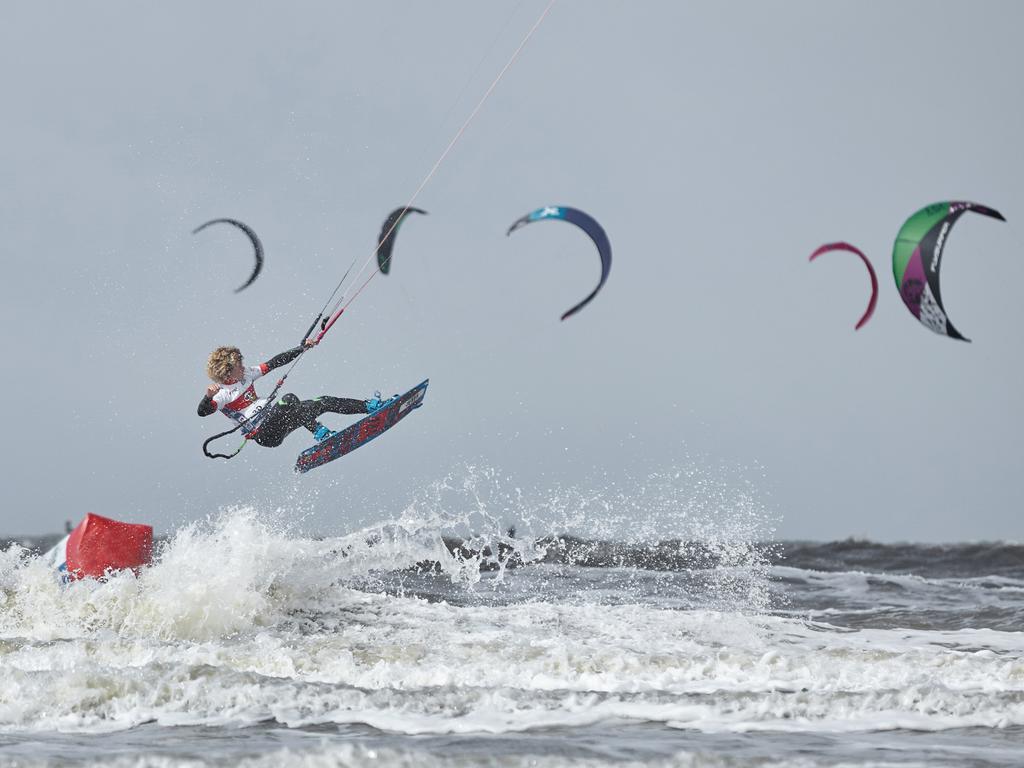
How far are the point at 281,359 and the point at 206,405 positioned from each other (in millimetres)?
1086

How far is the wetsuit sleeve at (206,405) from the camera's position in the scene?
962cm

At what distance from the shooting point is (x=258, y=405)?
952 centimetres

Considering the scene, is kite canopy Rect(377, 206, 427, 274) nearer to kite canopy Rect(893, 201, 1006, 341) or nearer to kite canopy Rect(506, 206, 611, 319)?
kite canopy Rect(506, 206, 611, 319)

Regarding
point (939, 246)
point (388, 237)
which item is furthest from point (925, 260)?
point (388, 237)

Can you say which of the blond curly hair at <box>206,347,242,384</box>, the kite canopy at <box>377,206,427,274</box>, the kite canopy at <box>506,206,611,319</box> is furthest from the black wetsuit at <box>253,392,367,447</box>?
the kite canopy at <box>506,206,611,319</box>

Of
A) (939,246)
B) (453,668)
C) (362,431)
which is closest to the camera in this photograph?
(453,668)

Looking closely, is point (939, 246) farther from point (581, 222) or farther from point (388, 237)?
point (388, 237)

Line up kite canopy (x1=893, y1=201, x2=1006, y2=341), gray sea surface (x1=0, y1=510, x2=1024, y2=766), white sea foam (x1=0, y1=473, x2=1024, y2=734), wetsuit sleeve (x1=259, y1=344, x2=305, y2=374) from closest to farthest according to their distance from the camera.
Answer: gray sea surface (x1=0, y1=510, x2=1024, y2=766) < white sea foam (x1=0, y1=473, x2=1024, y2=734) < wetsuit sleeve (x1=259, y1=344, x2=305, y2=374) < kite canopy (x1=893, y1=201, x2=1006, y2=341)

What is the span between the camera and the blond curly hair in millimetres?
9617

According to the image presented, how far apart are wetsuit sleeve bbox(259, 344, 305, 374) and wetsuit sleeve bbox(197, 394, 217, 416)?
0.87 m

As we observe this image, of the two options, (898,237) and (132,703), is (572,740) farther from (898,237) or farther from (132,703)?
(898,237)

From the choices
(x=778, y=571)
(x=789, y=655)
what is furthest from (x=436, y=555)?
(x=778, y=571)

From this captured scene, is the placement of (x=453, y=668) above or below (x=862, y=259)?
below

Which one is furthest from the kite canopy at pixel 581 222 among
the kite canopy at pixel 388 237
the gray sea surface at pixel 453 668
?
the gray sea surface at pixel 453 668
